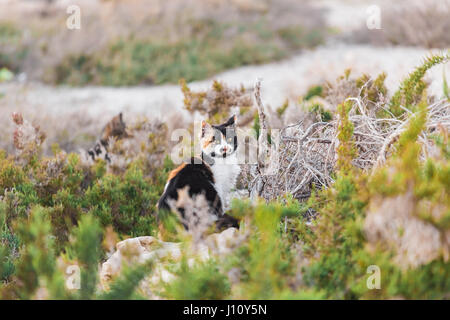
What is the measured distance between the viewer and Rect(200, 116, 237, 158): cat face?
12.5 ft

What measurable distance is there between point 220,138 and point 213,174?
1.14 ft

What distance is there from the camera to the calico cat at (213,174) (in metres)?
3.23

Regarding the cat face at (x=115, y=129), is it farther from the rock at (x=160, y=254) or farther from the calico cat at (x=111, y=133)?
the rock at (x=160, y=254)

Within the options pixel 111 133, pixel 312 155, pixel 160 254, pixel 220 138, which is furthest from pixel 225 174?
pixel 111 133

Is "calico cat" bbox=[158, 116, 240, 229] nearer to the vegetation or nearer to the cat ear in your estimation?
the cat ear

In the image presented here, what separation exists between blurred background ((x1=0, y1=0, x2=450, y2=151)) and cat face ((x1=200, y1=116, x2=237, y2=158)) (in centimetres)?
346

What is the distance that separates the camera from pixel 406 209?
5.89ft

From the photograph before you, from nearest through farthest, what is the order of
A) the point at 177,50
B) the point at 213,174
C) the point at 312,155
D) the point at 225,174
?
the point at 312,155
the point at 213,174
the point at 225,174
the point at 177,50

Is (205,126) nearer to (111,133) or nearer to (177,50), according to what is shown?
(111,133)

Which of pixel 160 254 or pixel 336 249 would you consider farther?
pixel 160 254

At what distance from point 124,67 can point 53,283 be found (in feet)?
30.4

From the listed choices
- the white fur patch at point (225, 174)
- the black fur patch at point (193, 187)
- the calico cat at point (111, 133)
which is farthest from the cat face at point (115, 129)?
the black fur patch at point (193, 187)

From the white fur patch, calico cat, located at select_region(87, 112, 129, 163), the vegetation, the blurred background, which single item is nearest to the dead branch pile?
the vegetation

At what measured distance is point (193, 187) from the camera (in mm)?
3279
